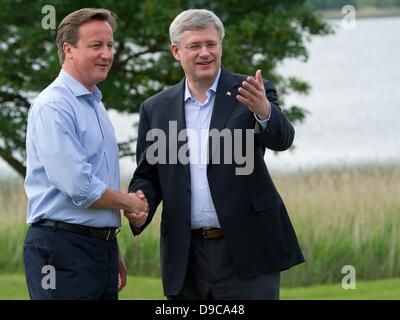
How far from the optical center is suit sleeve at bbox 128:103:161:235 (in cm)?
508

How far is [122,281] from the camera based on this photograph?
511 cm

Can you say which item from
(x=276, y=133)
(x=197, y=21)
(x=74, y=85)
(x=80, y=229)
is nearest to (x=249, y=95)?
(x=276, y=133)

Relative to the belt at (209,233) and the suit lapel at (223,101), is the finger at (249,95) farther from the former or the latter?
the belt at (209,233)

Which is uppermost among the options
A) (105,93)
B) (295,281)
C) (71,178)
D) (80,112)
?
(105,93)

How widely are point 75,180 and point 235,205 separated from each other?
0.78 m

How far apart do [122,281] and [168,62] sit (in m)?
5.62

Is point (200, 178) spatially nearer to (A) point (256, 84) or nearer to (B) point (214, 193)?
(B) point (214, 193)

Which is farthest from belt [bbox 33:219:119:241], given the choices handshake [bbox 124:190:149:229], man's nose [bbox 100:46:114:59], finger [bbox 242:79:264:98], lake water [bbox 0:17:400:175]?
lake water [bbox 0:17:400:175]

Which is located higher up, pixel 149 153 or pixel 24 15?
pixel 24 15

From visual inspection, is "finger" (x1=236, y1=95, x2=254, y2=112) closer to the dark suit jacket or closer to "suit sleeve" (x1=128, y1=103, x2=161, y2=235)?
the dark suit jacket

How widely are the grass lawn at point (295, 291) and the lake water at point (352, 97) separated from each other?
6.08 m
